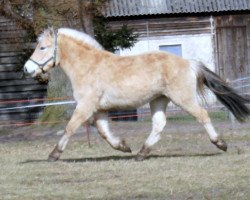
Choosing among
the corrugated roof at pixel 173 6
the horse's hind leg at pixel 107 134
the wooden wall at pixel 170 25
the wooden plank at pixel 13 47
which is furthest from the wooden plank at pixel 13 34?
the horse's hind leg at pixel 107 134

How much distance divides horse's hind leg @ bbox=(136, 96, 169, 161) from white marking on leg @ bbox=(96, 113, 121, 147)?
404mm

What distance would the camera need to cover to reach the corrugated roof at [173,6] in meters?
30.9

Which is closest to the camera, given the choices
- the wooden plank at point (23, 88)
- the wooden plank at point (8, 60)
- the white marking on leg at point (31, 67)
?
the white marking on leg at point (31, 67)

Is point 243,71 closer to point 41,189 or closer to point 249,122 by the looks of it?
point 249,122

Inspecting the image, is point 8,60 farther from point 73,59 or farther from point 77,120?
point 77,120

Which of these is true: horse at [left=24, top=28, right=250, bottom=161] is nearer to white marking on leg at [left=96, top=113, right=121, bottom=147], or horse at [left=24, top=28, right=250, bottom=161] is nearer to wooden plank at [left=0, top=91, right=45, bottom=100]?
white marking on leg at [left=96, top=113, right=121, bottom=147]

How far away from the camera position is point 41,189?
948 centimetres

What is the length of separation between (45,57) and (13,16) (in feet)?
30.1

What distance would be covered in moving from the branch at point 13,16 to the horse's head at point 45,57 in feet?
27.6

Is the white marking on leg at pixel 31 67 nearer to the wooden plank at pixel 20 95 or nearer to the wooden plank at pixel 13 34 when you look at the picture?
the wooden plank at pixel 13 34

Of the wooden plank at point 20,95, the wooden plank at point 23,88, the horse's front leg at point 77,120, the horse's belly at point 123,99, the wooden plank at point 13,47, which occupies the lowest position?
the wooden plank at point 20,95

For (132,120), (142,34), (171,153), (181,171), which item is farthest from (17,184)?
(142,34)

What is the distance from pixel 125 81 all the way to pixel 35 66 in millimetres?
1482

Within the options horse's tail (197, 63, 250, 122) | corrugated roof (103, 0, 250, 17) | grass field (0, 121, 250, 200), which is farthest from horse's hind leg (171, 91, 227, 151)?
corrugated roof (103, 0, 250, 17)
